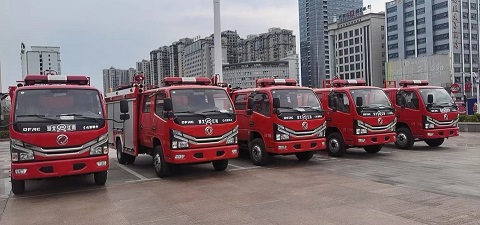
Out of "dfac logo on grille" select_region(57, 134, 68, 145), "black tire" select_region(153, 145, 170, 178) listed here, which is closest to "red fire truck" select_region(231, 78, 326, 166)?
"black tire" select_region(153, 145, 170, 178)

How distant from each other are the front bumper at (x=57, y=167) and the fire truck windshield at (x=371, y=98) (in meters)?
7.46

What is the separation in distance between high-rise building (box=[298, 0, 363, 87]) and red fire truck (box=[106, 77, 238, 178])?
10568cm

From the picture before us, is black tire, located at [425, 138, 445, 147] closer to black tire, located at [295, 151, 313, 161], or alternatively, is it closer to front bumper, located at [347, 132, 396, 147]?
front bumper, located at [347, 132, 396, 147]

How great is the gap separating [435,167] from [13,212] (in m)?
8.91

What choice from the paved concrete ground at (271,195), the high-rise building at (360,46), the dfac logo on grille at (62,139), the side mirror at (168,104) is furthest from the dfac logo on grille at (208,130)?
the high-rise building at (360,46)

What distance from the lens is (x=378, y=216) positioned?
19.5 ft

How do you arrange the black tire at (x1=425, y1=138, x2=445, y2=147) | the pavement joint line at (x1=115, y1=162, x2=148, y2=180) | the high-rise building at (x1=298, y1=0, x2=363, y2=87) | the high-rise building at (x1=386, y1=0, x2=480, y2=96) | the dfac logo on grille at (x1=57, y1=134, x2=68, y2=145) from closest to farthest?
1. the dfac logo on grille at (x1=57, y1=134, x2=68, y2=145)
2. the pavement joint line at (x1=115, y1=162, x2=148, y2=180)
3. the black tire at (x1=425, y1=138, x2=445, y2=147)
4. the high-rise building at (x1=386, y1=0, x2=480, y2=96)
5. the high-rise building at (x1=298, y1=0, x2=363, y2=87)

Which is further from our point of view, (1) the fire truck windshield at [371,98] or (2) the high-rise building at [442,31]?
(2) the high-rise building at [442,31]

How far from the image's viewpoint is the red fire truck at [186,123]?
9070 mm

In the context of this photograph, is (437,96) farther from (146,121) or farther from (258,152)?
(146,121)

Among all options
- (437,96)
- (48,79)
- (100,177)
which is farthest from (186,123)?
(437,96)

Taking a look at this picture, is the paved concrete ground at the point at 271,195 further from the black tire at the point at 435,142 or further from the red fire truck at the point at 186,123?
the black tire at the point at 435,142

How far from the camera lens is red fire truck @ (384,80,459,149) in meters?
13.3

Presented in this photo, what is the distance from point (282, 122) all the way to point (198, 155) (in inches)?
98.5
